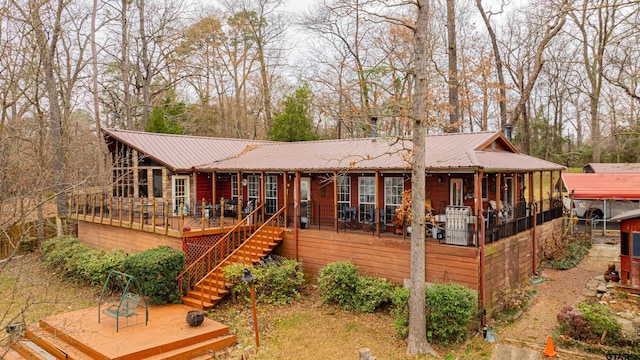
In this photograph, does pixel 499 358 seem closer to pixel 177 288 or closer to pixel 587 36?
pixel 177 288

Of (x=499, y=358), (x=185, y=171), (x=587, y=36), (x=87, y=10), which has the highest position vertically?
(x=87, y=10)

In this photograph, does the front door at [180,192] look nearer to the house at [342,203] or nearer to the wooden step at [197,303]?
the house at [342,203]

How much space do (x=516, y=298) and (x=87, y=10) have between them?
25025 mm

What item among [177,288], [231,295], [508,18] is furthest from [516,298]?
[508,18]

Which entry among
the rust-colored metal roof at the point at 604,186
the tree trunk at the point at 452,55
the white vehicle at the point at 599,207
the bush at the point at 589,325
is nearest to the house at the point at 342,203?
the bush at the point at 589,325

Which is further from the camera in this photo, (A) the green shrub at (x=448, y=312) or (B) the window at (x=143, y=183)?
(B) the window at (x=143, y=183)

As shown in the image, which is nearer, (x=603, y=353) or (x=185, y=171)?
(x=603, y=353)

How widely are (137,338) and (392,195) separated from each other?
28.8 feet

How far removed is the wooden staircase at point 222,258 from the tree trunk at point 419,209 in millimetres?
5776

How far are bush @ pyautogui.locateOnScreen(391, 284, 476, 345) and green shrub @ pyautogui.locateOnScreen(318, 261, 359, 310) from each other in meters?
2.13

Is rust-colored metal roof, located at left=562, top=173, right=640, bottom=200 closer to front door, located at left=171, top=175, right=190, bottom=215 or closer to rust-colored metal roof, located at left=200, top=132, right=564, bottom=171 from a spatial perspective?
rust-colored metal roof, located at left=200, top=132, right=564, bottom=171

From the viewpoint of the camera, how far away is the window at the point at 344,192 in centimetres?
1540

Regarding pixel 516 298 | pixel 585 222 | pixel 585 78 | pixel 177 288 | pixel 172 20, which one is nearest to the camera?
pixel 516 298

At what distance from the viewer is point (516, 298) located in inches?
476
